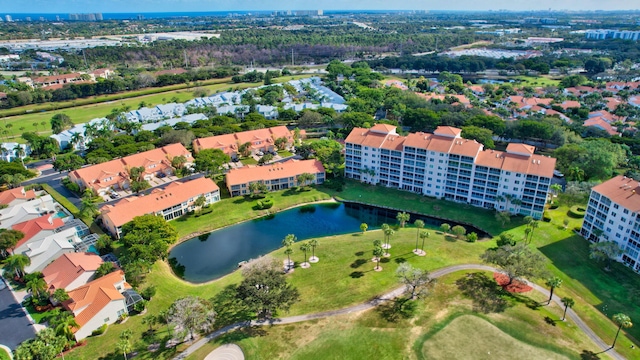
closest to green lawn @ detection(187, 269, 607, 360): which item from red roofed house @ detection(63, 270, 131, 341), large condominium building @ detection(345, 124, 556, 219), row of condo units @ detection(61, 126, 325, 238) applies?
red roofed house @ detection(63, 270, 131, 341)

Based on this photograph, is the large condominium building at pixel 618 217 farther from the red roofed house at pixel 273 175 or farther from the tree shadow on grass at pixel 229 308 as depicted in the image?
the tree shadow on grass at pixel 229 308

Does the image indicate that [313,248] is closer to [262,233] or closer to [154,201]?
[262,233]

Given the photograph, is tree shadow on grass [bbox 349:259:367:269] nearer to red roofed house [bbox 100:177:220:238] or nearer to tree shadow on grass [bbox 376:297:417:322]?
tree shadow on grass [bbox 376:297:417:322]

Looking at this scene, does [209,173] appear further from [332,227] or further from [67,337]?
[67,337]

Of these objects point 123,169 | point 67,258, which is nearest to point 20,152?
point 123,169

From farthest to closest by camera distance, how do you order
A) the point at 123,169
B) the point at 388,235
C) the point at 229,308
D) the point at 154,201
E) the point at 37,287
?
1. the point at 123,169
2. the point at 154,201
3. the point at 388,235
4. the point at 229,308
5. the point at 37,287

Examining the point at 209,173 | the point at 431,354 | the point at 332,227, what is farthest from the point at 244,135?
the point at 431,354
